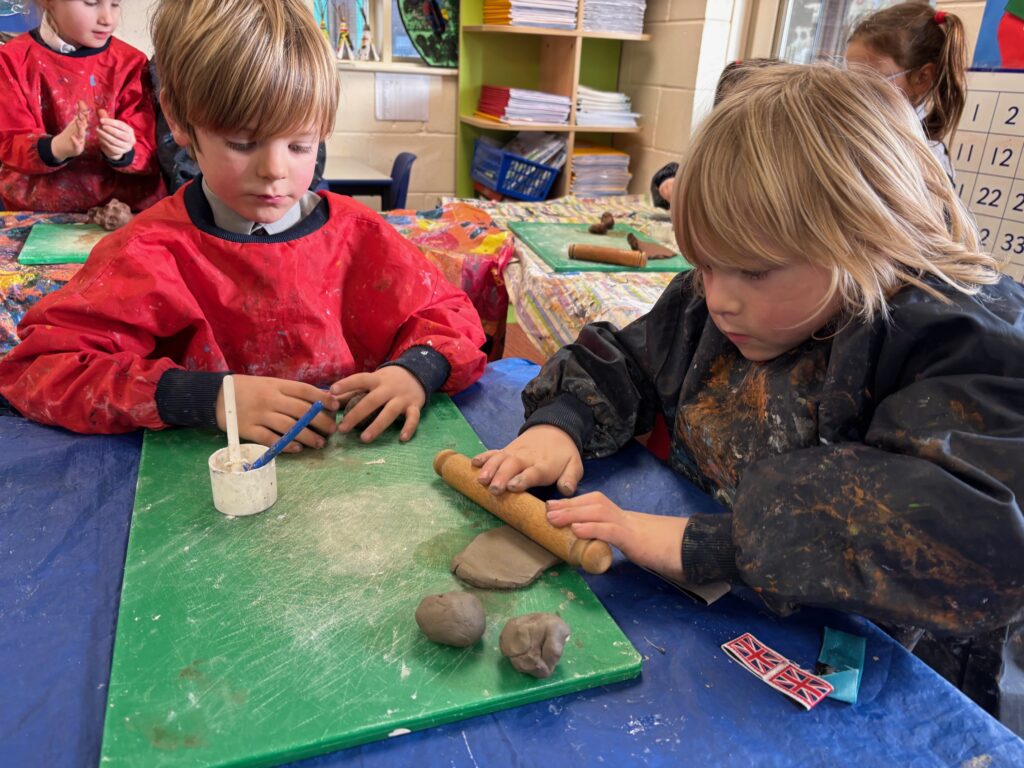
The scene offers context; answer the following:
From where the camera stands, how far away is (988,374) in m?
0.69

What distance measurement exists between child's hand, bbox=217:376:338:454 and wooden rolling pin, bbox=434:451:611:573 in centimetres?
19

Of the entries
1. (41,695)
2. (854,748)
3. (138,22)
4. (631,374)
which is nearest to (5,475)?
(41,695)

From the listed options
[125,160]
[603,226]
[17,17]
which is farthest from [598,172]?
[17,17]

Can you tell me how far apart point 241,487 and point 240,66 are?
1.86 feet

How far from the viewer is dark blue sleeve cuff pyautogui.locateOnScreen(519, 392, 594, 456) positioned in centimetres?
100

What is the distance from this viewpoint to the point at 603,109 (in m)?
3.47

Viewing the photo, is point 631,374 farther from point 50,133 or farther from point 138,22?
point 138,22

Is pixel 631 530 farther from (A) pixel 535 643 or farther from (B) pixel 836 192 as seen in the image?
(B) pixel 836 192

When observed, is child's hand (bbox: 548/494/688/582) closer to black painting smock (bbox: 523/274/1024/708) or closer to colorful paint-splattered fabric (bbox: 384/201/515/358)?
black painting smock (bbox: 523/274/1024/708)

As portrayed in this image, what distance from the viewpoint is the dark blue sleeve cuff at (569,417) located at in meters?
1.00

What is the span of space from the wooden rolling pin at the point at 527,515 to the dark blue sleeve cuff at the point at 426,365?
0.79 ft

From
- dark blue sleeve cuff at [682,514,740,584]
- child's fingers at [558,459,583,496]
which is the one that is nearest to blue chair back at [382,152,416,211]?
child's fingers at [558,459,583,496]

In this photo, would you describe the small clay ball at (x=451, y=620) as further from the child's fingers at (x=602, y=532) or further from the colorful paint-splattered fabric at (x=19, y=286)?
the colorful paint-splattered fabric at (x=19, y=286)

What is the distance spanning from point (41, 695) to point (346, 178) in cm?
275
